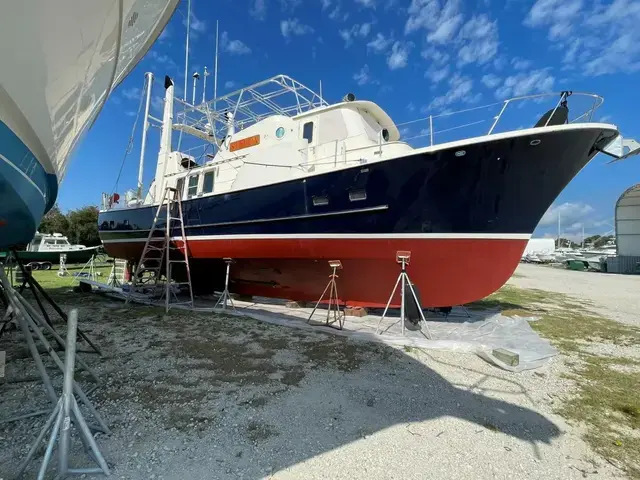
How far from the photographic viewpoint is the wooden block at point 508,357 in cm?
402

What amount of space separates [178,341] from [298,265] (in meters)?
2.76

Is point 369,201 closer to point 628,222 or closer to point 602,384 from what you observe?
point 602,384

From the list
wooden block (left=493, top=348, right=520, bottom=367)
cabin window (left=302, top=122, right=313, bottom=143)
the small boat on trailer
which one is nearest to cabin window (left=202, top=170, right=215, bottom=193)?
the small boat on trailer

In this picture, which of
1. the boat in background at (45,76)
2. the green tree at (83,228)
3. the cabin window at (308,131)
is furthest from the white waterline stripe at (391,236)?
the green tree at (83,228)

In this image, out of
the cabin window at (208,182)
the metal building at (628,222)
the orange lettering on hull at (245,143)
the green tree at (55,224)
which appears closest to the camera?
the orange lettering on hull at (245,143)

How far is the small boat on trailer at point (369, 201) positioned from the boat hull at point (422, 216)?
0.7 inches

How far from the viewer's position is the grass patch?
2.50 m

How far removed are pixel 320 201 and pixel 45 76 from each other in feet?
14.0

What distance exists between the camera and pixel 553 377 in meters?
3.79

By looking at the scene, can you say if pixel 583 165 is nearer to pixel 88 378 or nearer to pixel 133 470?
pixel 133 470

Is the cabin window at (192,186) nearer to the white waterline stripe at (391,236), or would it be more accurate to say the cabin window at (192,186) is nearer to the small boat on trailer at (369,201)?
the small boat on trailer at (369,201)

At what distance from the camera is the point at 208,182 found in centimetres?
823

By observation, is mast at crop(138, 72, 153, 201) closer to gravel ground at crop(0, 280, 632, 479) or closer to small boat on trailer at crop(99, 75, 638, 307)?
small boat on trailer at crop(99, 75, 638, 307)

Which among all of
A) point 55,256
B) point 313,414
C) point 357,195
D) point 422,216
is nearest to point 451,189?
point 422,216
